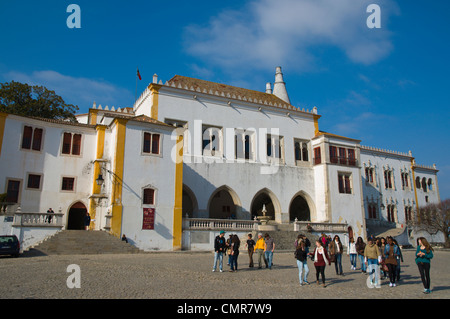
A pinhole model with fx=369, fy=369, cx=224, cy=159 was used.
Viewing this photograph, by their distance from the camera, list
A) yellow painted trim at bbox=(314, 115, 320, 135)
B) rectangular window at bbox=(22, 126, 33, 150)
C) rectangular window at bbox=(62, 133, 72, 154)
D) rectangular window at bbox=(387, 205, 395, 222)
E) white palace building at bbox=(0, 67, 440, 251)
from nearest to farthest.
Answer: white palace building at bbox=(0, 67, 440, 251), rectangular window at bbox=(22, 126, 33, 150), rectangular window at bbox=(62, 133, 72, 154), yellow painted trim at bbox=(314, 115, 320, 135), rectangular window at bbox=(387, 205, 395, 222)

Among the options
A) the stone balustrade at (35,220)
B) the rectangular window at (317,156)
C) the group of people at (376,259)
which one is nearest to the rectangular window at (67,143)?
the stone balustrade at (35,220)

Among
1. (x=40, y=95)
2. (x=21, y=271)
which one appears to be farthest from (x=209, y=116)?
(x=21, y=271)

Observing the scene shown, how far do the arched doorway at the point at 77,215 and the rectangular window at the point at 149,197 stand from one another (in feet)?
17.3

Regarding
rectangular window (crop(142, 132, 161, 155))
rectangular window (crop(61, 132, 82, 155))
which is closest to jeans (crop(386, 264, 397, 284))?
rectangular window (crop(142, 132, 161, 155))

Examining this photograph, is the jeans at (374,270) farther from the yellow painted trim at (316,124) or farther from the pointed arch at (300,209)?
the yellow painted trim at (316,124)

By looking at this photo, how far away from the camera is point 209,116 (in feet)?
99.9

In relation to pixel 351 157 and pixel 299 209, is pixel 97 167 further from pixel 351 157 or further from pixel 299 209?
pixel 351 157

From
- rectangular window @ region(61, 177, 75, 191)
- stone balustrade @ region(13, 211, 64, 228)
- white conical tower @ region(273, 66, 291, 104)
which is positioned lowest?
stone balustrade @ region(13, 211, 64, 228)

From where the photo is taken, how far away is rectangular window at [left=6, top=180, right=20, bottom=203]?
76.3 ft

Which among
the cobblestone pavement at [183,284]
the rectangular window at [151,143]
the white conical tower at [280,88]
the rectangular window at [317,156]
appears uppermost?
the white conical tower at [280,88]

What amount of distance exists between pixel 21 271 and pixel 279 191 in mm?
23244

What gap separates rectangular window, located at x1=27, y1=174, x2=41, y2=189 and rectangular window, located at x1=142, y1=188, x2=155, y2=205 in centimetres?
729

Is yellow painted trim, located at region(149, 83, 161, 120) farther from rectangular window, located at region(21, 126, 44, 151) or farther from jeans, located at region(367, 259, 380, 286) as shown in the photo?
jeans, located at region(367, 259, 380, 286)

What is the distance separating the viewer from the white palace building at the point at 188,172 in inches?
904
